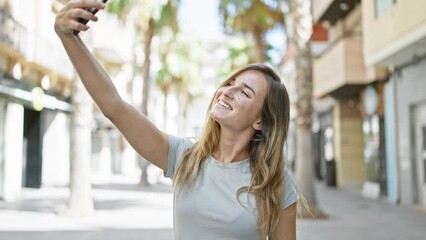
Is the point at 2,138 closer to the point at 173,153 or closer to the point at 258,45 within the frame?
the point at 258,45

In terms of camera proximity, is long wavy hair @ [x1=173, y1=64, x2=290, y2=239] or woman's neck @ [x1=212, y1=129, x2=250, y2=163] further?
woman's neck @ [x1=212, y1=129, x2=250, y2=163]

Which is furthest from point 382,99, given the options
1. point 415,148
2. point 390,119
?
point 415,148

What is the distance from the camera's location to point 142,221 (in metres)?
12.8

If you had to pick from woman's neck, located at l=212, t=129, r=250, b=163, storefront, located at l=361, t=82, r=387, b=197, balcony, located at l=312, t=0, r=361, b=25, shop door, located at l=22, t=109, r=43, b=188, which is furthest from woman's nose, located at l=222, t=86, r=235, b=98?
shop door, located at l=22, t=109, r=43, b=188

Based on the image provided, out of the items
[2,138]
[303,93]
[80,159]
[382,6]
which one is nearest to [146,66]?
[2,138]

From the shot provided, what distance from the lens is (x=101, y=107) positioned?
6.50 ft

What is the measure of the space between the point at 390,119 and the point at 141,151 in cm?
1799

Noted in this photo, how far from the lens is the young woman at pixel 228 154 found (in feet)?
6.46

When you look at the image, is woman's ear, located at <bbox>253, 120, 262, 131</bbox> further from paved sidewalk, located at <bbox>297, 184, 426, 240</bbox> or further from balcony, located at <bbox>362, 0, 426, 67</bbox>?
balcony, located at <bbox>362, 0, 426, 67</bbox>

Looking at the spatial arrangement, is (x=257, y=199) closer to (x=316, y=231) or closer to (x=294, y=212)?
(x=294, y=212)

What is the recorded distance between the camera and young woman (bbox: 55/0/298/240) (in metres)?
1.97

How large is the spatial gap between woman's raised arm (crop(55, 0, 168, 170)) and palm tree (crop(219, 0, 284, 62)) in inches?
895

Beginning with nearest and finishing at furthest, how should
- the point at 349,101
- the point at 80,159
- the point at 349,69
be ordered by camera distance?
the point at 80,159 → the point at 349,69 → the point at 349,101

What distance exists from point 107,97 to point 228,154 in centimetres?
51
